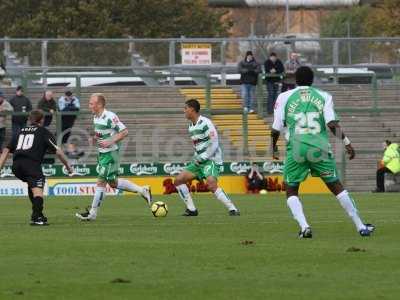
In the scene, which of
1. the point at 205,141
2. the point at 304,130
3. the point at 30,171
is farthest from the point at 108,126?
the point at 304,130

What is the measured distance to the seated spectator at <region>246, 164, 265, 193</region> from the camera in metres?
34.5

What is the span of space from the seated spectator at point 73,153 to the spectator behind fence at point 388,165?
26.9ft

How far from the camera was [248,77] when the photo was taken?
123 ft

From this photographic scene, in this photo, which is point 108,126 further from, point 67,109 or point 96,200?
point 67,109

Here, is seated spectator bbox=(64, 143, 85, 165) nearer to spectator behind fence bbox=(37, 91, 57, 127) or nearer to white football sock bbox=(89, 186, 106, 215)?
spectator behind fence bbox=(37, 91, 57, 127)

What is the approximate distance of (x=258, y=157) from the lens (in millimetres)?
36125

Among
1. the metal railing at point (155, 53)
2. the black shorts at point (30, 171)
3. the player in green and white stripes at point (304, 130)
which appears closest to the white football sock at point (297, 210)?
the player in green and white stripes at point (304, 130)

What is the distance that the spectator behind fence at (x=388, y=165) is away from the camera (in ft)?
116

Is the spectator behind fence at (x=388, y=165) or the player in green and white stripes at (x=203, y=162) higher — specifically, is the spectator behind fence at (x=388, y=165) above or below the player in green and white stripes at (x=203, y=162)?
below

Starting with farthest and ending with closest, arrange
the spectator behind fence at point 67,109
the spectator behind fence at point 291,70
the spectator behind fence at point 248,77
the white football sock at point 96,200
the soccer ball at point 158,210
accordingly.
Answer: the spectator behind fence at point 248,77 → the spectator behind fence at point 291,70 → the spectator behind fence at point 67,109 → the soccer ball at point 158,210 → the white football sock at point 96,200

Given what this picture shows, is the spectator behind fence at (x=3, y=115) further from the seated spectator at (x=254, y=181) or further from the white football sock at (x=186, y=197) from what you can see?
the white football sock at (x=186, y=197)

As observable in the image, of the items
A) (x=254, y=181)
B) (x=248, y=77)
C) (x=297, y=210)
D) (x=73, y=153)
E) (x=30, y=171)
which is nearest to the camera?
(x=297, y=210)

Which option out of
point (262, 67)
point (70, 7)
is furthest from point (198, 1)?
point (262, 67)

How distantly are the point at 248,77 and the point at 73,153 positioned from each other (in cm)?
594
